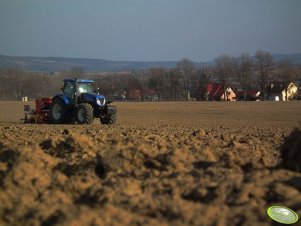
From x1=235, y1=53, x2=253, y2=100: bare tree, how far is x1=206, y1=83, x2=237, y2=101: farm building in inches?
150

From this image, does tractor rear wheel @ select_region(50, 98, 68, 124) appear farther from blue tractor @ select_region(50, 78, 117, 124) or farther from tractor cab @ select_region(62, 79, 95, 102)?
tractor cab @ select_region(62, 79, 95, 102)

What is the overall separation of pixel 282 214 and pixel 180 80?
9429 centimetres

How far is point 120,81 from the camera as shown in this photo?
96.2 meters

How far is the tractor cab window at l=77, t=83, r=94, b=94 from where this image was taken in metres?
19.2

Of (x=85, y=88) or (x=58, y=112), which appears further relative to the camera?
(x=58, y=112)

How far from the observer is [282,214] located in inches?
188

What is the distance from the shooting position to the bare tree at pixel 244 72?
3711 inches

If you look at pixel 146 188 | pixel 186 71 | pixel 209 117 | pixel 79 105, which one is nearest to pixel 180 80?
pixel 186 71

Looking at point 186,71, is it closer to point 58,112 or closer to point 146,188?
point 58,112

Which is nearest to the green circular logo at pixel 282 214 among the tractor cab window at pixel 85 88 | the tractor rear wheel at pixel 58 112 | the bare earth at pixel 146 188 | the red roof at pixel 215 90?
the bare earth at pixel 146 188

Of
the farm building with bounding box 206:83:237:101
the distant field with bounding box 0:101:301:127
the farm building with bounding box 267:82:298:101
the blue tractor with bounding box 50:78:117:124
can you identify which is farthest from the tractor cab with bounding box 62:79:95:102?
the farm building with bounding box 267:82:298:101

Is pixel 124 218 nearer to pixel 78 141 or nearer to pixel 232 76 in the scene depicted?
pixel 78 141

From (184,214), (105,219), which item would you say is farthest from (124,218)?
(184,214)

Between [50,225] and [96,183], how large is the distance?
1168mm
